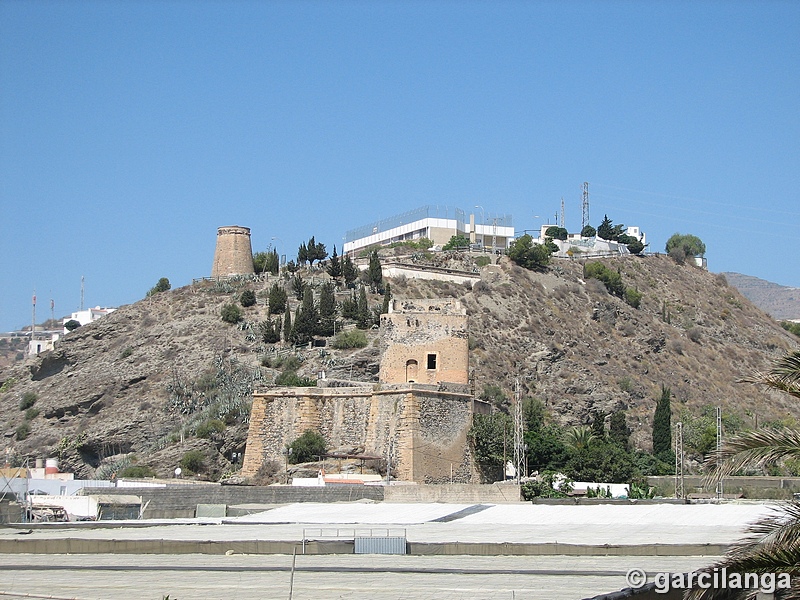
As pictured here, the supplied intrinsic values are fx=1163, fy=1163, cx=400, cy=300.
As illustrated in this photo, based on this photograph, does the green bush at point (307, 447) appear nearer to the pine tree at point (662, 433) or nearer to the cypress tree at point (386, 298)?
the cypress tree at point (386, 298)

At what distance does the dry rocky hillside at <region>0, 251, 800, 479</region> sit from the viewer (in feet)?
199

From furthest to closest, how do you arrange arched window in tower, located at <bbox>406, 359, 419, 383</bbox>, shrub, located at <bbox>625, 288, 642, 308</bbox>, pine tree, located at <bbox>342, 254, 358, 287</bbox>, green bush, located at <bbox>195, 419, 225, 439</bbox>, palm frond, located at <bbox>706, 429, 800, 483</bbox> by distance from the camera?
shrub, located at <bbox>625, 288, 642, 308</bbox> → pine tree, located at <bbox>342, 254, 358, 287</bbox> → green bush, located at <bbox>195, 419, 225, 439</bbox> → arched window in tower, located at <bbox>406, 359, 419, 383</bbox> → palm frond, located at <bbox>706, 429, 800, 483</bbox>

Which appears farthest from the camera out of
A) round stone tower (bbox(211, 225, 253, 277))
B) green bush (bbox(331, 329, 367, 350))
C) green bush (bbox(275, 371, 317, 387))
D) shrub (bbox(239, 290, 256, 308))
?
round stone tower (bbox(211, 225, 253, 277))

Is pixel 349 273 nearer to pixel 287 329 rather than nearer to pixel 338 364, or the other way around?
pixel 287 329

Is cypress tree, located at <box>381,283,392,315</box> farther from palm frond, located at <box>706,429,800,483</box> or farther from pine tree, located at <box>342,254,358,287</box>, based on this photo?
palm frond, located at <box>706,429,800,483</box>

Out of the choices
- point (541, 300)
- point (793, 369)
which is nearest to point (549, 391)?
point (541, 300)

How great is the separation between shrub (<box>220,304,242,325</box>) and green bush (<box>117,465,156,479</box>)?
1658 cm

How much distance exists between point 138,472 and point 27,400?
64.8ft

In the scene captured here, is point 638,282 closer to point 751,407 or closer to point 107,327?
point 751,407

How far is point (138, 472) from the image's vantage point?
5288 cm

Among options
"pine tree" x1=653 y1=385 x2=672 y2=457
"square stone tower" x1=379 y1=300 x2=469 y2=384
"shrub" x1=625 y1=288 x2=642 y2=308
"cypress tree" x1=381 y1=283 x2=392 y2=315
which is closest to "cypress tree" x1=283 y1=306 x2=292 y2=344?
"cypress tree" x1=381 y1=283 x2=392 y2=315

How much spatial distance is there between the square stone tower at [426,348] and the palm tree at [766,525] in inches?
1220

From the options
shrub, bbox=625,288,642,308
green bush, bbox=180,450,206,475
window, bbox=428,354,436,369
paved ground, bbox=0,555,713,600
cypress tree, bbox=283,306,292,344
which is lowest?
paved ground, bbox=0,555,713,600

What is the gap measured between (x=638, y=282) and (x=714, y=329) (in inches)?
281
